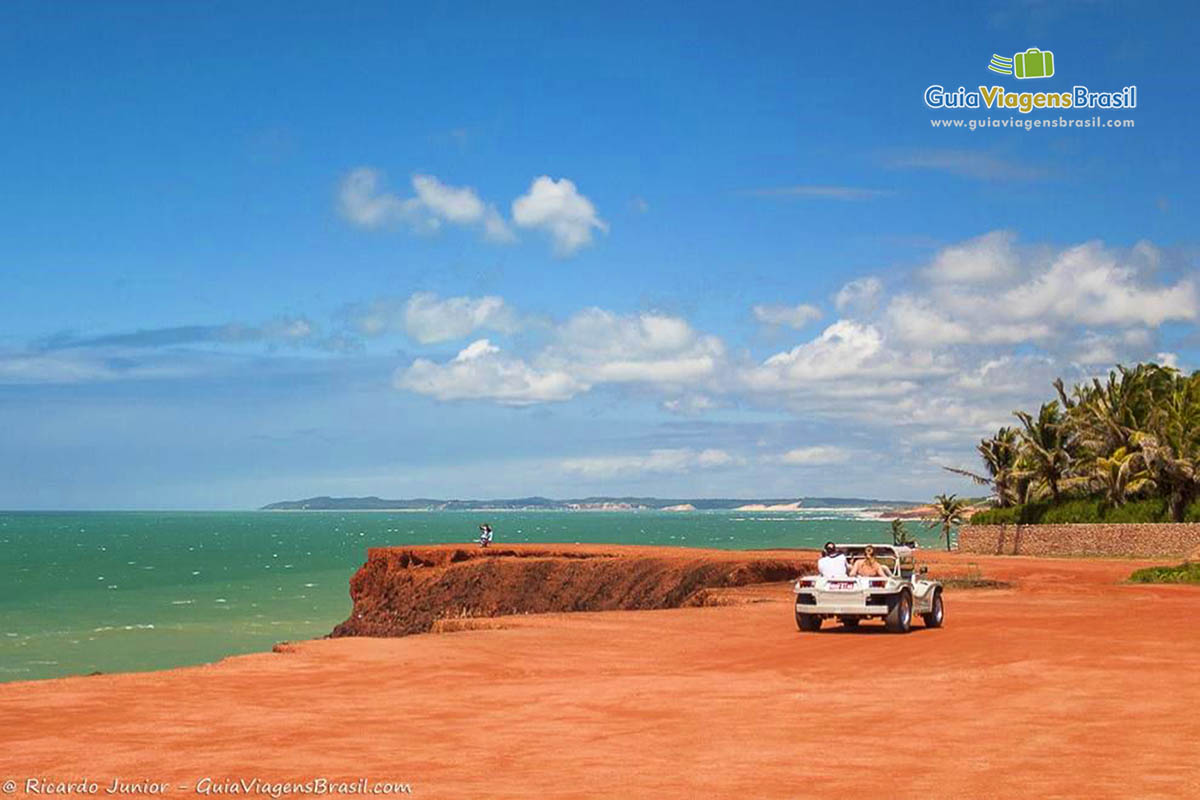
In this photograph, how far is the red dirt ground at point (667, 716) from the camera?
1138 cm

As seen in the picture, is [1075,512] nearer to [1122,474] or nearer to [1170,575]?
[1122,474]

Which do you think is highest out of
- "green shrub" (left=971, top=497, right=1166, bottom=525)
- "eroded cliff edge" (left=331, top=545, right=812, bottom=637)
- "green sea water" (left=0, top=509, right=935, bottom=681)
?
"green shrub" (left=971, top=497, right=1166, bottom=525)

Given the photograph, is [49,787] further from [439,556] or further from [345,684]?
[439,556]

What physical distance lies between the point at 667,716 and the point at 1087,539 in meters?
54.0

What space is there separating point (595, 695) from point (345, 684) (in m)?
3.62

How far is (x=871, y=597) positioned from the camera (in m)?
24.6

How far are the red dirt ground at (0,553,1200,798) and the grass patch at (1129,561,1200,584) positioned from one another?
18457 mm

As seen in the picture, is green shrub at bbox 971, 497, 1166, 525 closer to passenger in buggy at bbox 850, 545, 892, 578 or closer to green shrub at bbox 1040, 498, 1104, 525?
green shrub at bbox 1040, 498, 1104, 525

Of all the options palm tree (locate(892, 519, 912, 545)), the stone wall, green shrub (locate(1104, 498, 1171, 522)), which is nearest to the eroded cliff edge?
palm tree (locate(892, 519, 912, 545))

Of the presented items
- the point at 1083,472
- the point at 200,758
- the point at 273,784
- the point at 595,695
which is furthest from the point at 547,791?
the point at 1083,472

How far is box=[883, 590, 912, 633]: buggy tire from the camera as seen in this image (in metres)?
24.5

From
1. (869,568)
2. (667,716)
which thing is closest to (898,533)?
(869,568)

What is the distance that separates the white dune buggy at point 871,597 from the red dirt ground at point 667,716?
57 cm

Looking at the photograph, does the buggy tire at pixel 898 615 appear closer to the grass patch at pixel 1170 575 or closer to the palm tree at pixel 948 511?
the grass patch at pixel 1170 575
